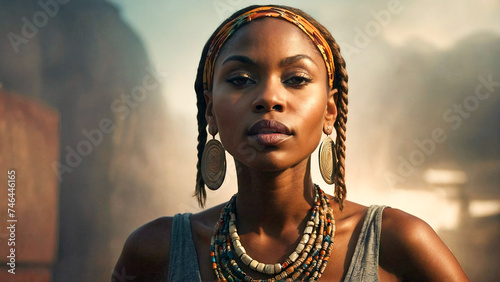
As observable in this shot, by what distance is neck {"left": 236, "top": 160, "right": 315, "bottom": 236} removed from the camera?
261 cm

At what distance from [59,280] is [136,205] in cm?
94

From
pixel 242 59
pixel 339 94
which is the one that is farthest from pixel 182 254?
pixel 339 94

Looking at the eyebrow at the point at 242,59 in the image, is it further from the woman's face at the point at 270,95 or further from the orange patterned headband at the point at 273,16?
the orange patterned headband at the point at 273,16

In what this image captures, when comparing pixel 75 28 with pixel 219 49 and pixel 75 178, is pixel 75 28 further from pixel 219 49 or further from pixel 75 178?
pixel 219 49

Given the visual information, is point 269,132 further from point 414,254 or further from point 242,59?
point 414,254

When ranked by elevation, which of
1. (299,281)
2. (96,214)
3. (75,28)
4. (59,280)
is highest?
(75,28)

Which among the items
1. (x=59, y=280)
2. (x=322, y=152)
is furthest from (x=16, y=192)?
(x=322, y=152)

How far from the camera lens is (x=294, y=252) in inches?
99.2

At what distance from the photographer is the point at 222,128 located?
100 inches
